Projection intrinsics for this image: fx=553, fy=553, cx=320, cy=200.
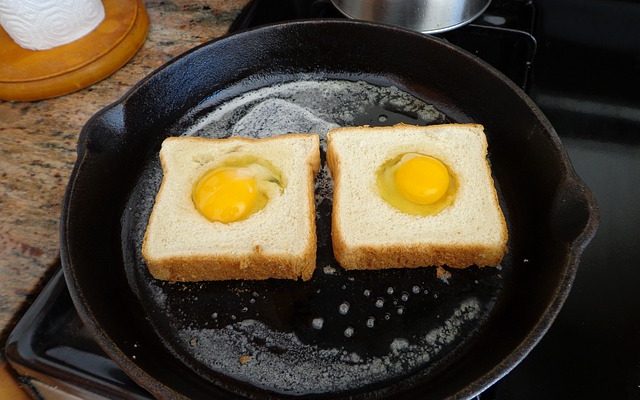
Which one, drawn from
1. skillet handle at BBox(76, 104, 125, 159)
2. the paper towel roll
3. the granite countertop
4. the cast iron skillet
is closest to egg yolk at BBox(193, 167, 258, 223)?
the cast iron skillet

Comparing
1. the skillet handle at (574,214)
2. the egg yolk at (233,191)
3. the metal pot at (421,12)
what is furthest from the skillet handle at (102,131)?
the skillet handle at (574,214)

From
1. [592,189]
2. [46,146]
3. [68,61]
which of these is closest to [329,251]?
[592,189]

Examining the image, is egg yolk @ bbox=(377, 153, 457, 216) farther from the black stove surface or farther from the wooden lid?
the wooden lid

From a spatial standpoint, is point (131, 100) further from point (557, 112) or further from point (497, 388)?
point (557, 112)

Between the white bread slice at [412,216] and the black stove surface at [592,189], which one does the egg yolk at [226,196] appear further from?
the black stove surface at [592,189]

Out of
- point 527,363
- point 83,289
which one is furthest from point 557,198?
point 83,289
